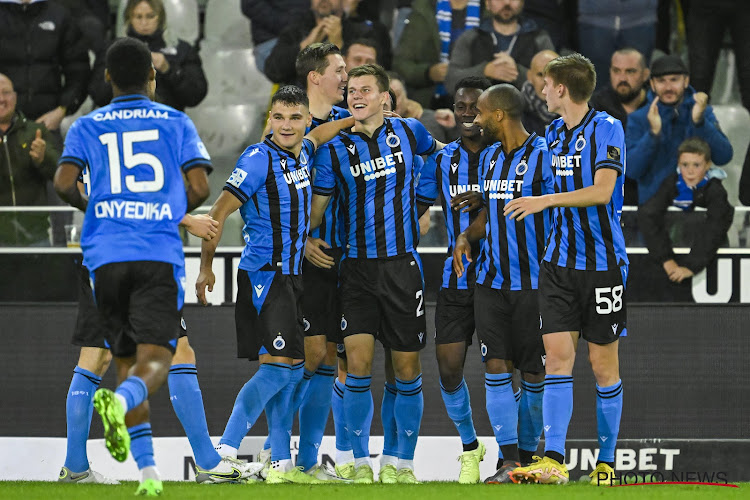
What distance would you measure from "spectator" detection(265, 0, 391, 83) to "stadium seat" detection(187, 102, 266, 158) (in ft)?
1.98

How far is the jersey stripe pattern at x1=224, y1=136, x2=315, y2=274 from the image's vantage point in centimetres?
585

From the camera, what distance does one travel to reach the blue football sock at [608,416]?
5.75 metres

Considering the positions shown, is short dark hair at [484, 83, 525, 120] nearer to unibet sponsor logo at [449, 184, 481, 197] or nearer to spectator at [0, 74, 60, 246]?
unibet sponsor logo at [449, 184, 481, 197]

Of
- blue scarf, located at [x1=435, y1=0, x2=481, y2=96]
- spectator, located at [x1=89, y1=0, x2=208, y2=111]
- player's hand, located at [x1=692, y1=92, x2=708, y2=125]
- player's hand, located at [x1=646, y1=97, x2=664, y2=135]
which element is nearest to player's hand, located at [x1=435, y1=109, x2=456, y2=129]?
blue scarf, located at [x1=435, y1=0, x2=481, y2=96]

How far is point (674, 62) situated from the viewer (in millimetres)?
8898

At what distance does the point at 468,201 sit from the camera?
6195mm

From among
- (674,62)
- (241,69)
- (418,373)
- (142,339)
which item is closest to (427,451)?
(418,373)

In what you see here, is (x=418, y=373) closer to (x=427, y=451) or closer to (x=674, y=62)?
(x=427, y=451)

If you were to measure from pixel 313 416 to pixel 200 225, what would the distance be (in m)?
1.69

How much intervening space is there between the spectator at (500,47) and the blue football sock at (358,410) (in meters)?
3.55

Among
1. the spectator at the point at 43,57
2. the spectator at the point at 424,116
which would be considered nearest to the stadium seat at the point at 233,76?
the spectator at the point at 43,57

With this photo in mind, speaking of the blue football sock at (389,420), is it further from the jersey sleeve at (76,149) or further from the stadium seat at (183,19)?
the stadium seat at (183,19)

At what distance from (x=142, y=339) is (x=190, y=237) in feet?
10.0

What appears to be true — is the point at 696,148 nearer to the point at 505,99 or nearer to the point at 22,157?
the point at 505,99
